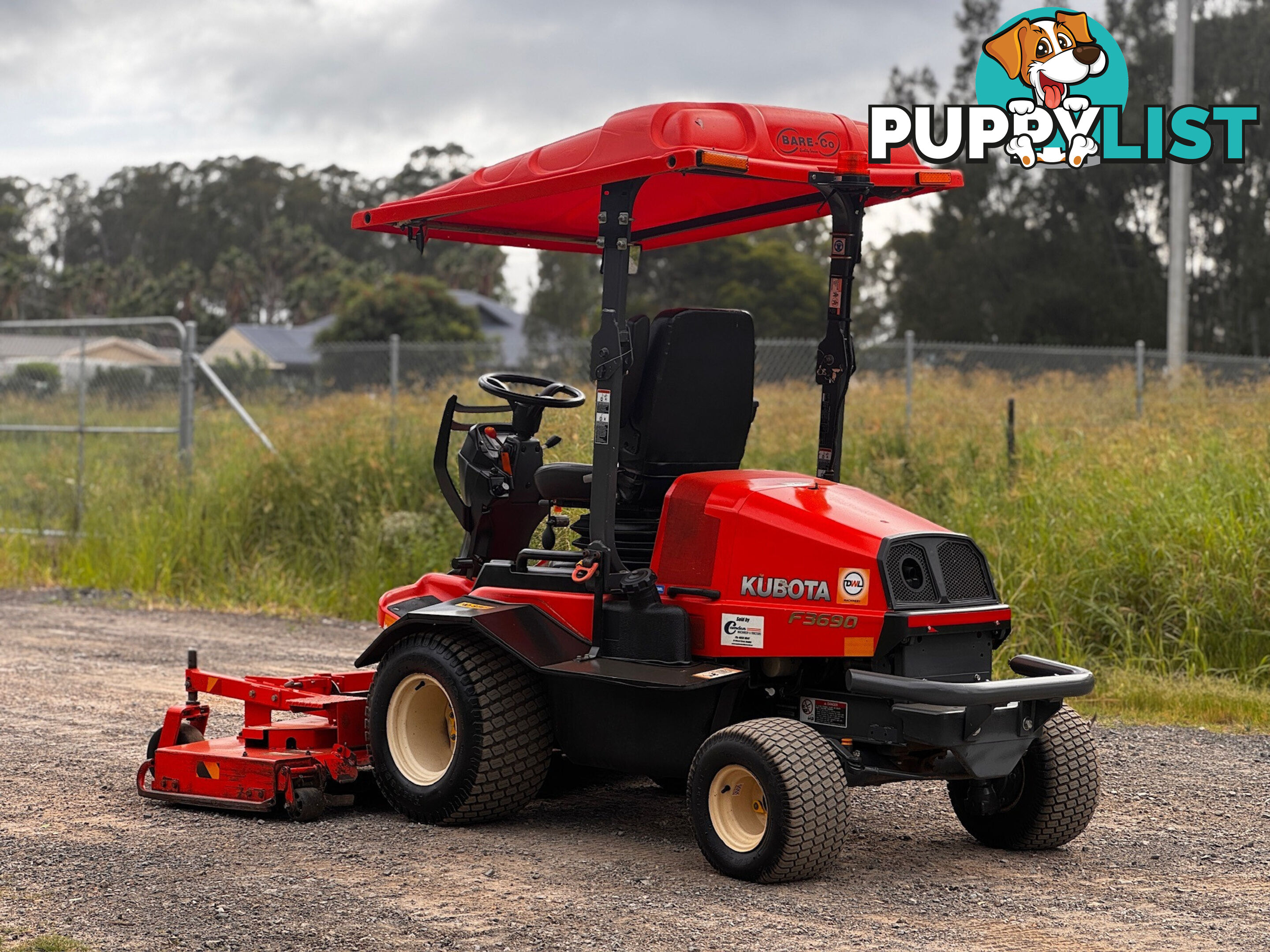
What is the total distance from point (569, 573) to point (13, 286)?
80.0 meters

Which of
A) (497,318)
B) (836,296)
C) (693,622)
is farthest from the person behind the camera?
(497,318)

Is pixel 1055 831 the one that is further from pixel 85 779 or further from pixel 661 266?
pixel 661 266

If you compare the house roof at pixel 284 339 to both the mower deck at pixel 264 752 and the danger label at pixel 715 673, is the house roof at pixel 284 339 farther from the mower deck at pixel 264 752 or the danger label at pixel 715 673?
the danger label at pixel 715 673

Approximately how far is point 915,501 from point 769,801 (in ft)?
20.6

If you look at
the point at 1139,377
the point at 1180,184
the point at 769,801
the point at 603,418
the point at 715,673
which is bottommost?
the point at 769,801

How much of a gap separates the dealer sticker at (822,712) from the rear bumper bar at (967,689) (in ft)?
0.23

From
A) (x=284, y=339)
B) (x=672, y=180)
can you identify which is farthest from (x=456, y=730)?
(x=284, y=339)

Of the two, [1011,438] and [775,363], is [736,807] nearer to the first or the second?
[1011,438]

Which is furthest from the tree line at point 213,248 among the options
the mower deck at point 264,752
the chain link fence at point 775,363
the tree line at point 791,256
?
the mower deck at point 264,752

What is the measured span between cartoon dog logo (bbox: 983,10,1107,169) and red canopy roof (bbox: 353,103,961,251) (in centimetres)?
889

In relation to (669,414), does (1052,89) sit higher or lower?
higher

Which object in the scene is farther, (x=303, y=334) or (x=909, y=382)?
(x=303, y=334)

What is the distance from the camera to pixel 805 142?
531 centimetres

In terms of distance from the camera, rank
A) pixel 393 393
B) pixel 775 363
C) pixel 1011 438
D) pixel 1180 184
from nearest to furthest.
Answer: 1. pixel 1011 438
2. pixel 393 393
3. pixel 775 363
4. pixel 1180 184
